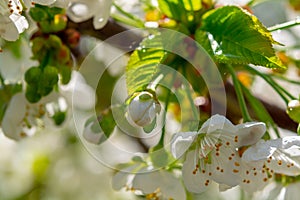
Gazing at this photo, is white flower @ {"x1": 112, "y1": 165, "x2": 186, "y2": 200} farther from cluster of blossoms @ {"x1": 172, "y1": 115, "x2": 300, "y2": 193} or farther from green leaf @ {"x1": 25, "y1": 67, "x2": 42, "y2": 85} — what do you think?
green leaf @ {"x1": 25, "y1": 67, "x2": 42, "y2": 85}

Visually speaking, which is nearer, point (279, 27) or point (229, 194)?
point (279, 27)

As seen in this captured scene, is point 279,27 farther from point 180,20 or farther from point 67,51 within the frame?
point 67,51

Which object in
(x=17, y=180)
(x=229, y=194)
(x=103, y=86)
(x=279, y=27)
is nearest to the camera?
(x=279, y=27)

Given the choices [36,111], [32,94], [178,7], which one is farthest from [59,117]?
[178,7]

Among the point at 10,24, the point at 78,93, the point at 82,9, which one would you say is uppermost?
the point at 10,24

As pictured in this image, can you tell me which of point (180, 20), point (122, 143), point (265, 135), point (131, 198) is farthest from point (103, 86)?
point (265, 135)

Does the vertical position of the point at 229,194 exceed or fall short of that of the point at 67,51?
it falls short

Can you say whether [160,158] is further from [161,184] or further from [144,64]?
[144,64]
